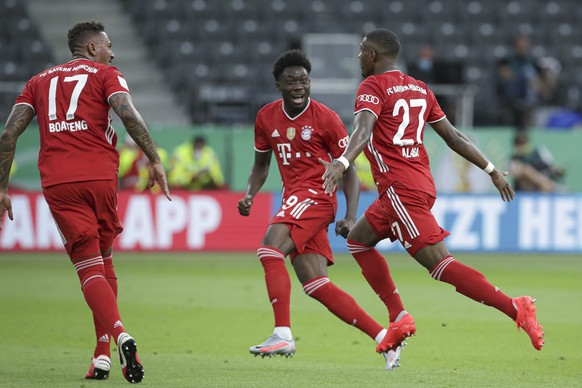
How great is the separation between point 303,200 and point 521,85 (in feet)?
46.6

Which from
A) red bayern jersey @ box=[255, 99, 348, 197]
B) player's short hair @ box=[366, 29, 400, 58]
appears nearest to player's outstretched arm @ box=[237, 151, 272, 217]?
red bayern jersey @ box=[255, 99, 348, 197]

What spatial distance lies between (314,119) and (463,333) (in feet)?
10.2

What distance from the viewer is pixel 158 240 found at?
59.0ft

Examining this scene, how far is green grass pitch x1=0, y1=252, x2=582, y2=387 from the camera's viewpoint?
→ 7.38 m

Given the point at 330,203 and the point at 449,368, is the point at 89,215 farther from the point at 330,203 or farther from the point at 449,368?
the point at 449,368

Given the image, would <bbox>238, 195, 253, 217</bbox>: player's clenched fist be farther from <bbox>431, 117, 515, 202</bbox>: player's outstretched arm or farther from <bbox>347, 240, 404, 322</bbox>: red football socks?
<bbox>431, 117, 515, 202</bbox>: player's outstretched arm

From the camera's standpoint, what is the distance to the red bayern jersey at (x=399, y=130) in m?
7.57

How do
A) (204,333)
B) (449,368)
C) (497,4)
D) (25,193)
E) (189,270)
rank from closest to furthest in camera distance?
(449,368) < (204,333) < (189,270) < (25,193) < (497,4)

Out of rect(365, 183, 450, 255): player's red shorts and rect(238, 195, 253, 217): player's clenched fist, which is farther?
rect(238, 195, 253, 217): player's clenched fist

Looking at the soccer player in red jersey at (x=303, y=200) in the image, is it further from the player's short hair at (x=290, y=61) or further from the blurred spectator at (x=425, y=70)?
the blurred spectator at (x=425, y=70)

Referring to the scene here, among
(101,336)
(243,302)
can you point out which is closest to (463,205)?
(243,302)

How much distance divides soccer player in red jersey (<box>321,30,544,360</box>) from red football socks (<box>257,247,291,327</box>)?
0.73 meters

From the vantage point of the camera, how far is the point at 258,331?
10195mm

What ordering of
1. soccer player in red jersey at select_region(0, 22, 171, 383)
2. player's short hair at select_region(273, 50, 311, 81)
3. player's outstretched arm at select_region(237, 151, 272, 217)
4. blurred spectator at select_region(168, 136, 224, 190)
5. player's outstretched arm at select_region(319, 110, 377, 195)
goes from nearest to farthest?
player's outstretched arm at select_region(319, 110, 377, 195), soccer player in red jersey at select_region(0, 22, 171, 383), player's short hair at select_region(273, 50, 311, 81), player's outstretched arm at select_region(237, 151, 272, 217), blurred spectator at select_region(168, 136, 224, 190)
